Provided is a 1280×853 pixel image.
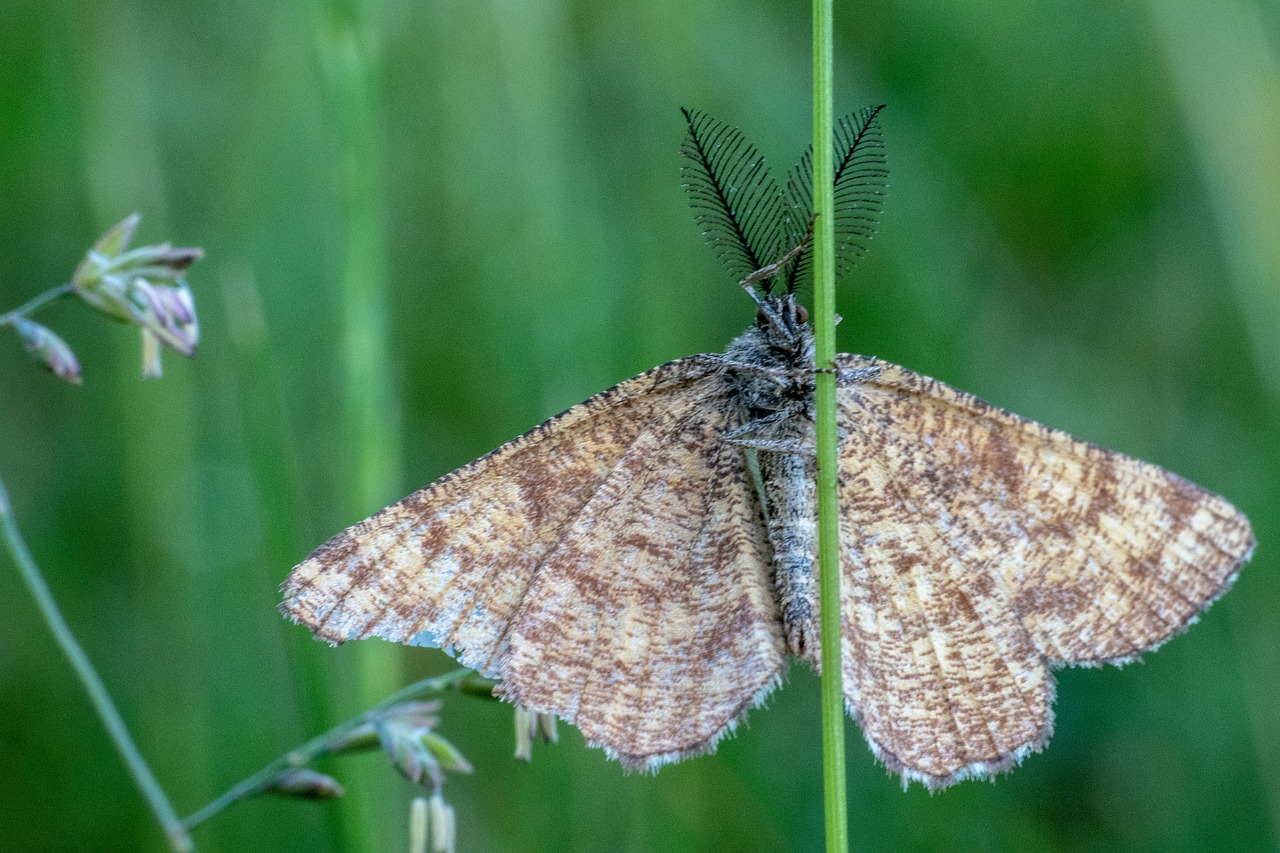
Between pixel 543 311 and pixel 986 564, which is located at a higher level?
pixel 543 311

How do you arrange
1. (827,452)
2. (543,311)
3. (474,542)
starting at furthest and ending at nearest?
(543,311)
(474,542)
(827,452)

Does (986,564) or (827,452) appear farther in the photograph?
(986,564)

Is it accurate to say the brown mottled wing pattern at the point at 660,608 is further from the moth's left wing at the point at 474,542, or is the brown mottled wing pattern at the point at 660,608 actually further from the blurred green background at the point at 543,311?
the blurred green background at the point at 543,311

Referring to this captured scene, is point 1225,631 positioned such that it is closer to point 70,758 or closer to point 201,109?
point 70,758

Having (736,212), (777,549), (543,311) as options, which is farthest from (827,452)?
(543,311)

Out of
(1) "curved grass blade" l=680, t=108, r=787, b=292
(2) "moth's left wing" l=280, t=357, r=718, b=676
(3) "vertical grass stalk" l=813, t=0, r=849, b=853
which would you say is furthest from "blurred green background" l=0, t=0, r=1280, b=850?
(3) "vertical grass stalk" l=813, t=0, r=849, b=853

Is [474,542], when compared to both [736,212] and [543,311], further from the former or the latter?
[543,311]

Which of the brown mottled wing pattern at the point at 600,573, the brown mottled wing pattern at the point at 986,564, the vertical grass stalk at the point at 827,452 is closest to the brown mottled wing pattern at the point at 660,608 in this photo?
the brown mottled wing pattern at the point at 600,573
